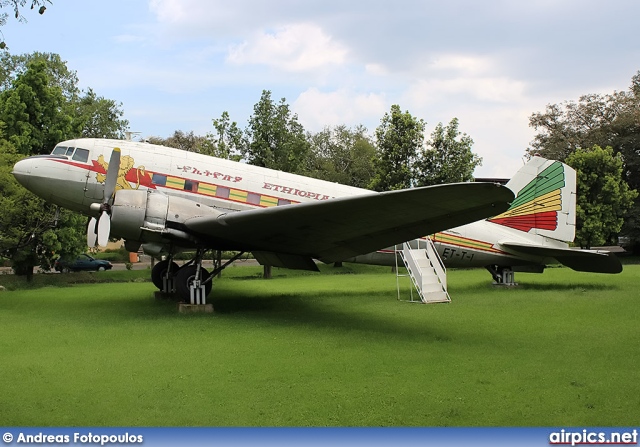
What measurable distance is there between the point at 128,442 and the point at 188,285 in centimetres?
787

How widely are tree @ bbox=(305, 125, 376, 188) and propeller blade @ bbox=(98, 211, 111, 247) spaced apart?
128 ft

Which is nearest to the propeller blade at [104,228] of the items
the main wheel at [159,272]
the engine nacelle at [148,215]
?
the engine nacelle at [148,215]

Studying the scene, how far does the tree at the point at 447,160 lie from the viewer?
30.7 metres

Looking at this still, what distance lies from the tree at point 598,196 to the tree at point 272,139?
1905 centimetres

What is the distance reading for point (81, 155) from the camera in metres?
13.0

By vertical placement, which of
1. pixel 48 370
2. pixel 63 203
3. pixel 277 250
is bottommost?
pixel 48 370

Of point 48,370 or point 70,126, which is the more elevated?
point 70,126

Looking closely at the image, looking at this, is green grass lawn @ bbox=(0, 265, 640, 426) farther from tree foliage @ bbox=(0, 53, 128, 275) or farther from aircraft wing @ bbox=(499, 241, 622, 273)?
tree foliage @ bbox=(0, 53, 128, 275)

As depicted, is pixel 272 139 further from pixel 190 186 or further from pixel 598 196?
pixel 598 196

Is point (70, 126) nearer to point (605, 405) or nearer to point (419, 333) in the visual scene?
point (419, 333)

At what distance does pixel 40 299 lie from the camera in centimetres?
1478

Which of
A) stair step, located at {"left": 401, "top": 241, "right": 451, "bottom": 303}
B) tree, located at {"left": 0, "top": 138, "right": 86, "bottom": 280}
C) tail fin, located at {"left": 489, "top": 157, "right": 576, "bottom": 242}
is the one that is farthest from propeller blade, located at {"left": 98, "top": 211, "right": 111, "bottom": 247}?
tail fin, located at {"left": 489, "top": 157, "right": 576, "bottom": 242}

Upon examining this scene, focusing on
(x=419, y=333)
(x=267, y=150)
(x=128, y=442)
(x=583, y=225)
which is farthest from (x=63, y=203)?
(x=583, y=225)

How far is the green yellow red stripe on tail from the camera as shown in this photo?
1627cm
